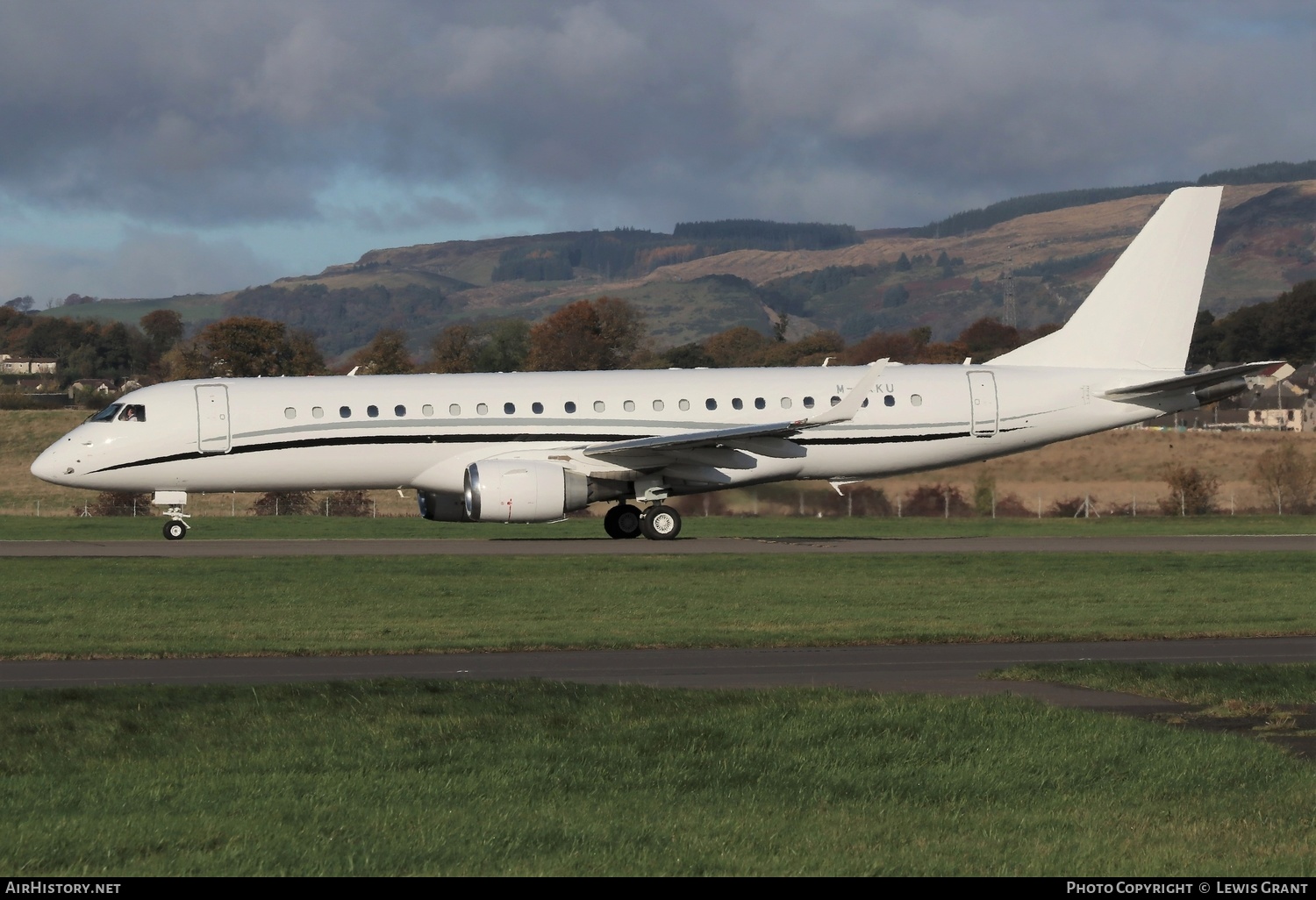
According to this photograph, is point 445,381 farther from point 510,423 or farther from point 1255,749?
point 1255,749

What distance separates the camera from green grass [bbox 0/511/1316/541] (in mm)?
39375

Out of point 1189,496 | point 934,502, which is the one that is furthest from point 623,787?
point 1189,496

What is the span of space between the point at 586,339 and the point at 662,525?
77402 mm

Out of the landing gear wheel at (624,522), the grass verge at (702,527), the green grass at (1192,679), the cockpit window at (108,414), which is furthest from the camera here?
the grass verge at (702,527)

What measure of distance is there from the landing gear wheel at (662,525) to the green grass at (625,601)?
5.12 metres

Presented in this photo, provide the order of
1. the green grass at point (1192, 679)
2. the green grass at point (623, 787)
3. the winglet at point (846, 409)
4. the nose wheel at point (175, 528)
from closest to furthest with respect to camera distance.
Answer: the green grass at point (623, 787)
the green grass at point (1192, 679)
the winglet at point (846, 409)
the nose wheel at point (175, 528)

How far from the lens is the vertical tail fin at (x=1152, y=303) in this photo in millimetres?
37688

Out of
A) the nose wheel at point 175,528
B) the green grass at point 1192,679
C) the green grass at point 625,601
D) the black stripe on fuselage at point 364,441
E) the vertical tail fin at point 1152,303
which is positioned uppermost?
the vertical tail fin at point 1152,303

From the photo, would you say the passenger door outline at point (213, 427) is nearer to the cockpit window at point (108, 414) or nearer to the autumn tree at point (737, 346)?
the cockpit window at point (108, 414)

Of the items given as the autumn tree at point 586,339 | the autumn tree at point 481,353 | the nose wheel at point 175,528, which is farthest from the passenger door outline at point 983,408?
the autumn tree at point 481,353

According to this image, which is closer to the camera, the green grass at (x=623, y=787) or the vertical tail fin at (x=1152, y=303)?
the green grass at (x=623, y=787)

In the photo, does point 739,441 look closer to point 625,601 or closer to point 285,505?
point 625,601

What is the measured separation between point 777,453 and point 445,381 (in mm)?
7515

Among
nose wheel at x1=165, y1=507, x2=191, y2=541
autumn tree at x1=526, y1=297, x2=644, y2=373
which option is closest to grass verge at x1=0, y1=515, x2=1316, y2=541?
nose wheel at x1=165, y1=507, x2=191, y2=541
